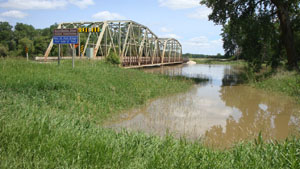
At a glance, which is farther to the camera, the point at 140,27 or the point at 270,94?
the point at 140,27

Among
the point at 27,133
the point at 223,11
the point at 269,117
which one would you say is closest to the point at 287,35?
the point at 223,11

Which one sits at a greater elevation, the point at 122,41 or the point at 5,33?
the point at 5,33

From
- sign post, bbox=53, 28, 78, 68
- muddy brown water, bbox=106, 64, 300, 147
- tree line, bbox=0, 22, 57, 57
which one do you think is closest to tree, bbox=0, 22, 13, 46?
tree line, bbox=0, 22, 57, 57

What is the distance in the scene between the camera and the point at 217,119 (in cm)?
844

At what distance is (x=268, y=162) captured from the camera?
370 centimetres

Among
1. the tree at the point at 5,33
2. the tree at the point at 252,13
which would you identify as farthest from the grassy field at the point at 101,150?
the tree at the point at 5,33

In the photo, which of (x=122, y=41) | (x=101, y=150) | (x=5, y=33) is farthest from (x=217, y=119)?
(x=5, y=33)

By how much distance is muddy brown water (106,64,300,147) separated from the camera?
6.55m

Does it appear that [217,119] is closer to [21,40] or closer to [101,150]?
[101,150]

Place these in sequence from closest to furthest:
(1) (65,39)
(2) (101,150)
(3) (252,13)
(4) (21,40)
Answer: (2) (101,150), (1) (65,39), (3) (252,13), (4) (21,40)

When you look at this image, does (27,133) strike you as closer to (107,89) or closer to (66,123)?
(66,123)

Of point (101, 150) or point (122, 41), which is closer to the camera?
point (101, 150)

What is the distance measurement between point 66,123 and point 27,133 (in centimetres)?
126

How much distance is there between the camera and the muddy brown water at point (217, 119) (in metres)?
6.55
